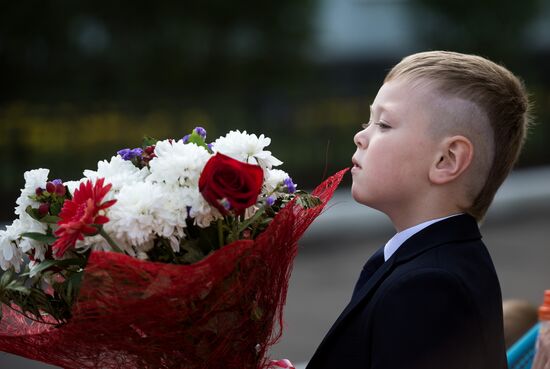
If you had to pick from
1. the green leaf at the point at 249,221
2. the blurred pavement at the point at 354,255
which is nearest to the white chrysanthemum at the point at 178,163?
the green leaf at the point at 249,221

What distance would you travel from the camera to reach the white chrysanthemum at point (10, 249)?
156 cm

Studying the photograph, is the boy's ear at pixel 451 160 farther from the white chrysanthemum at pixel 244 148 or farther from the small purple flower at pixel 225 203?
the small purple flower at pixel 225 203

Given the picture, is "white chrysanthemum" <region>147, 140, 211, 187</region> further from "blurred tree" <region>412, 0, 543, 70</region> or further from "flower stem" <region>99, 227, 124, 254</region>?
"blurred tree" <region>412, 0, 543, 70</region>

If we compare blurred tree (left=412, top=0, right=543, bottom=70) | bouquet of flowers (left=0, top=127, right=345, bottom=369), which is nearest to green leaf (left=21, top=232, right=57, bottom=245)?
bouquet of flowers (left=0, top=127, right=345, bottom=369)

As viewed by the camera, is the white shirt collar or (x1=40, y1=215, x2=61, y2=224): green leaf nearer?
(x1=40, y1=215, x2=61, y2=224): green leaf

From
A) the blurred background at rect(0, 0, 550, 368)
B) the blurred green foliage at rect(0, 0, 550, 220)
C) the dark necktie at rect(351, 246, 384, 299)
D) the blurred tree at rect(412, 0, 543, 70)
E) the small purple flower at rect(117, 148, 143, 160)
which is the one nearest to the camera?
the small purple flower at rect(117, 148, 143, 160)

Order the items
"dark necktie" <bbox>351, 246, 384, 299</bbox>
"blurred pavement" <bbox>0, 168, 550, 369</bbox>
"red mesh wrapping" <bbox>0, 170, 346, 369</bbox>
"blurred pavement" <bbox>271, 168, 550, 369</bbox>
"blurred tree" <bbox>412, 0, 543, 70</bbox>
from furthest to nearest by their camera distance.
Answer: "blurred tree" <bbox>412, 0, 543, 70</bbox> → "blurred pavement" <bbox>271, 168, 550, 369</bbox> → "blurred pavement" <bbox>0, 168, 550, 369</bbox> → "dark necktie" <bbox>351, 246, 384, 299</bbox> → "red mesh wrapping" <bbox>0, 170, 346, 369</bbox>

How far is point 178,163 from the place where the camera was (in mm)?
1497

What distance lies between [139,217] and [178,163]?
120 mm

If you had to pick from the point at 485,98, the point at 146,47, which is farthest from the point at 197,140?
the point at 146,47

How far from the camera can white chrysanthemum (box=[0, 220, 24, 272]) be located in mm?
1565

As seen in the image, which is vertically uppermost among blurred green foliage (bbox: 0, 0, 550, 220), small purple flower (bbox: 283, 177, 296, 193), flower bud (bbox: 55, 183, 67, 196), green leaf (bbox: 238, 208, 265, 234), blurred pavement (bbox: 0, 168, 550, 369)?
small purple flower (bbox: 283, 177, 296, 193)

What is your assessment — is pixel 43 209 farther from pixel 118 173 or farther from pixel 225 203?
pixel 225 203

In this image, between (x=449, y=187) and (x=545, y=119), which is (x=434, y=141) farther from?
(x=545, y=119)
